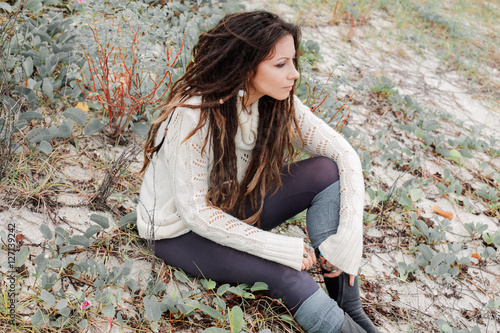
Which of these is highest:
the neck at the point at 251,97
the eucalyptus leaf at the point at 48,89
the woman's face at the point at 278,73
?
the woman's face at the point at 278,73

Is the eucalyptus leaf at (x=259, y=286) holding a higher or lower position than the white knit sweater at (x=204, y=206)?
lower

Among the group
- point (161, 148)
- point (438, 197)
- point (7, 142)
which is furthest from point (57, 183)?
point (438, 197)

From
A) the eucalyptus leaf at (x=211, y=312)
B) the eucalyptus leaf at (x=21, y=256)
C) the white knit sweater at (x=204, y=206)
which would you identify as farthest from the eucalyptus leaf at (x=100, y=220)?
the eucalyptus leaf at (x=211, y=312)

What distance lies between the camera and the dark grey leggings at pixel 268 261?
1.77m

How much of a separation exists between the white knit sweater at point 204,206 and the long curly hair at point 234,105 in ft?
0.14

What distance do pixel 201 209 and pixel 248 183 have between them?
0.30m

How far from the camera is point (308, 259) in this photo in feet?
5.91

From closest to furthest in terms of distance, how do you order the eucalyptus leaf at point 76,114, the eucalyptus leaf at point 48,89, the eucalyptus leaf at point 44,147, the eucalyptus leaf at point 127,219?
the eucalyptus leaf at point 127,219 → the eucalyptus leaf at point 44,147 → the eucalyptus leaf at point 76,114 → the eucalyptus leaf at point 48,89

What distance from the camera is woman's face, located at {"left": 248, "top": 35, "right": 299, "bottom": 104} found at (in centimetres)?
174

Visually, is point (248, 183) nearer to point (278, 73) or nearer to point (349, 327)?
point (278, 73)

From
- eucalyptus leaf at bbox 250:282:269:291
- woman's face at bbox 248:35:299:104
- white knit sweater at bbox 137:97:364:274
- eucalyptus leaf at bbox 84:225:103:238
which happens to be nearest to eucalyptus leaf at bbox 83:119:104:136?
white knit sweater at bbox 137:97:364:274

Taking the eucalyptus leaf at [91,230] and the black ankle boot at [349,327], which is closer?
the black ankle boot at [349,327]

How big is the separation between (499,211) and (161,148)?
7.29 ft

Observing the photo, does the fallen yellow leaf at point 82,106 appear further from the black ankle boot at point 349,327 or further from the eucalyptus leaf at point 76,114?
the black ankle boot at point 349,327
